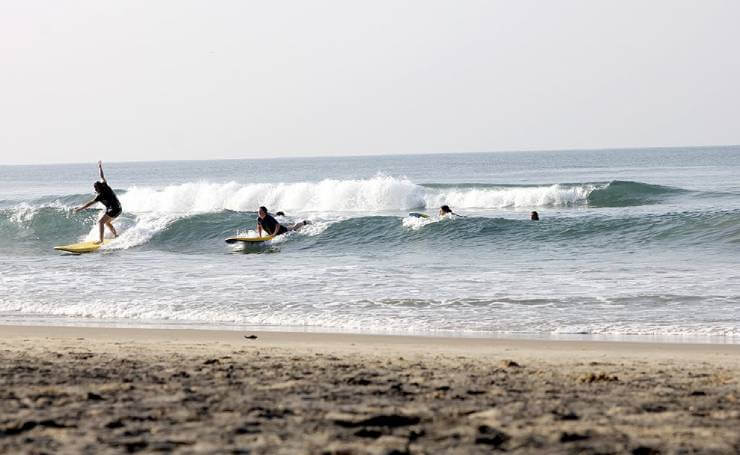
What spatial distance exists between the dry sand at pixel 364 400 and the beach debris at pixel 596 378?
0.07 ft

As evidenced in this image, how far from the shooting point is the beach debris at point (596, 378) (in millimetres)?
6539

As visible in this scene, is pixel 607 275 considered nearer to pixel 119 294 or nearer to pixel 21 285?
pixel 119 294

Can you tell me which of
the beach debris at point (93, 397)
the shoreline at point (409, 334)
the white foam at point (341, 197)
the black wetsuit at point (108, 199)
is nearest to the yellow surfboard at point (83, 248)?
the black wetsuit at point (108, 199)

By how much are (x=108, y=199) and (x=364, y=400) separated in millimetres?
16515

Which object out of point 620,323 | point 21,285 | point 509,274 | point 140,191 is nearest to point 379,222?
point 509,274

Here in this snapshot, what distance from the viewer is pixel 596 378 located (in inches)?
260

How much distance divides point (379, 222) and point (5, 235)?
11400 mm

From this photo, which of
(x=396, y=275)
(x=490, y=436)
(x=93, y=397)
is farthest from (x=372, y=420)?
(x=396, y=275)

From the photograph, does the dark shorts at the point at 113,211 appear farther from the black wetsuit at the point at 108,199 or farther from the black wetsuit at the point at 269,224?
the black wetsuit at the point at 269,224

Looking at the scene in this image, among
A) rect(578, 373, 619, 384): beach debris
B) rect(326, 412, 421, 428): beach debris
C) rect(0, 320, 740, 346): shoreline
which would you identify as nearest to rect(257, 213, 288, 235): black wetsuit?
rect(0, 320, 740, 346): shoreline

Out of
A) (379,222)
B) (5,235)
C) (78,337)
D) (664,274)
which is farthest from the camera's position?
(5,235)

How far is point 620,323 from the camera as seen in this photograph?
1044 cm

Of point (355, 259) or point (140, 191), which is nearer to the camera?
point (355, 259)

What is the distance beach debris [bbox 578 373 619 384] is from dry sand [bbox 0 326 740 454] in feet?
0.07
